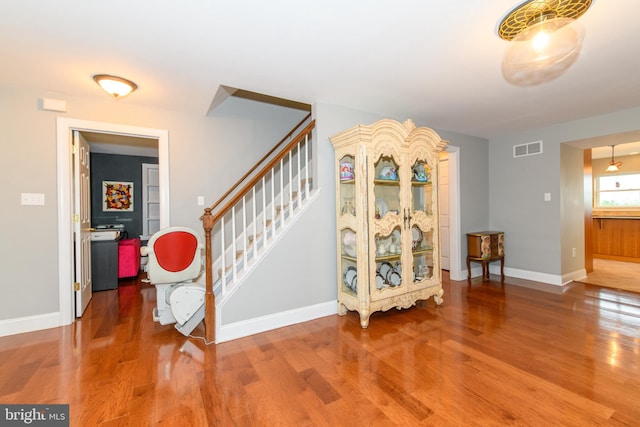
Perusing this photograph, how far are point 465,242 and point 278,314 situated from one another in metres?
3.40

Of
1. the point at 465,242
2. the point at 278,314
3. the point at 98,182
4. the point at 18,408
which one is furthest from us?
the point at 98,182

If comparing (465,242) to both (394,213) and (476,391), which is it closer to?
(394,213)

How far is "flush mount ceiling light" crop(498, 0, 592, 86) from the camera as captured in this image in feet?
5.54

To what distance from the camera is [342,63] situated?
2.37 metres

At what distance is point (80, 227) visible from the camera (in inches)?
124

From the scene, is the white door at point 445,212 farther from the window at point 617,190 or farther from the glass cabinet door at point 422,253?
the window at point 617,190

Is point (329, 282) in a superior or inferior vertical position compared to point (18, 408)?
superior

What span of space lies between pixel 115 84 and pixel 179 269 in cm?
173

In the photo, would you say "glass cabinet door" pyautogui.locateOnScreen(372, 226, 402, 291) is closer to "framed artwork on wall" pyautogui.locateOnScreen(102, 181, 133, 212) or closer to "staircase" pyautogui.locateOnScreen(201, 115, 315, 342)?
"staircase" pyautogui.locateOnScreen(201, 115, 315, 342)

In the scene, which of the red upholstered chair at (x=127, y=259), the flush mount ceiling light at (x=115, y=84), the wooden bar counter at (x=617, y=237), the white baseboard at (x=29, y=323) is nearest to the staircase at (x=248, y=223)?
the flush mount ceiling light at (x=115, y=84)

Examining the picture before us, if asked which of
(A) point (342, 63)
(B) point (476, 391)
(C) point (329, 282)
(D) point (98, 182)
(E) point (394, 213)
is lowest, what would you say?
→ (B) point (476, 391)

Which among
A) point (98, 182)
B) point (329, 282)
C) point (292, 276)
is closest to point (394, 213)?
point (329, 282)

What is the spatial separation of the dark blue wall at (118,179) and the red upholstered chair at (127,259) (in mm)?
961

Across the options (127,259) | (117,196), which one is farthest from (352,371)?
(117,196)
